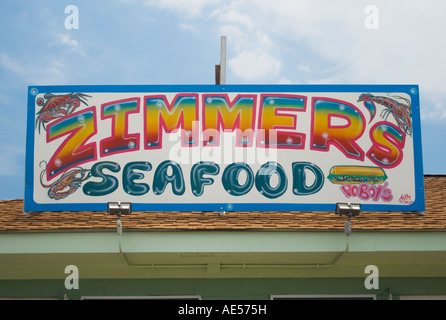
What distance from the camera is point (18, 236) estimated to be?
22.9 ft

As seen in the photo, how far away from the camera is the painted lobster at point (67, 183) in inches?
300

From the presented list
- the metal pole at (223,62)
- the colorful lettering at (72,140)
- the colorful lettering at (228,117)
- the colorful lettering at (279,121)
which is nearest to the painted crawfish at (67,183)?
the colorful lettering at (72,140)

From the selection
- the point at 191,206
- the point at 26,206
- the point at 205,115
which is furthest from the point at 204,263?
the point at 26,206

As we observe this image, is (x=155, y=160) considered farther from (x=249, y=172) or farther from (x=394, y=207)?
(x=394, y=207)

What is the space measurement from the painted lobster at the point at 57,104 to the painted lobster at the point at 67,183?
91cm

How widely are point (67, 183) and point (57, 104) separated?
4.14ft

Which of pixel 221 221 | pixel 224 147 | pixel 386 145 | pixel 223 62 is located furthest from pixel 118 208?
pixel 386 145

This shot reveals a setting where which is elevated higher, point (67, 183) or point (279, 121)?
point (279, 121)

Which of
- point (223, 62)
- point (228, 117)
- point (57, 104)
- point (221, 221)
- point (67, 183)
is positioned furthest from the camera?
point (223, 62)

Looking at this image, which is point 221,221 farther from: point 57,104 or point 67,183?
point 57,104

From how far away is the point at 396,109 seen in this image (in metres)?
Answer: 8.01

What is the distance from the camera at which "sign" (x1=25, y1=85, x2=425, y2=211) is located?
297 inches

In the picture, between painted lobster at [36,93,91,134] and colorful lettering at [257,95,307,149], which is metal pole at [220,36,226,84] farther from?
painted lobster at [36,93,91,134]
